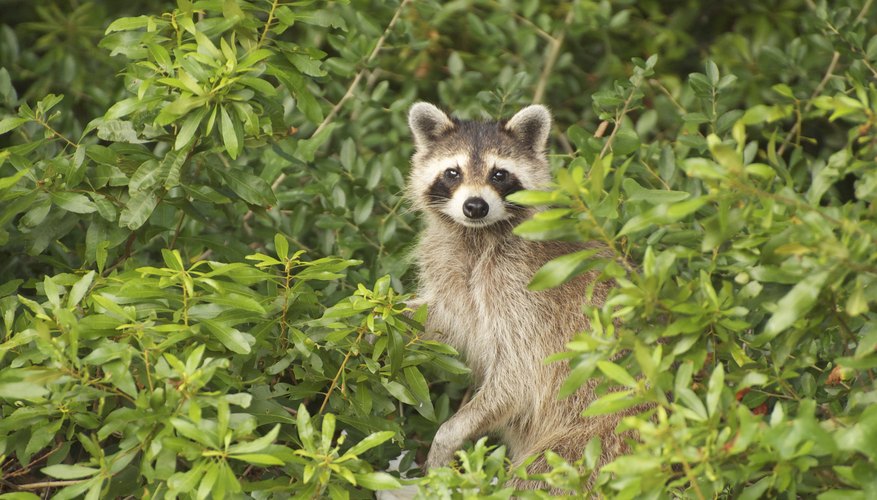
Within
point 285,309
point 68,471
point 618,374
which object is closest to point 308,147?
point 285,309

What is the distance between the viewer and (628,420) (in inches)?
113

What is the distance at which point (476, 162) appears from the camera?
17.5 feet

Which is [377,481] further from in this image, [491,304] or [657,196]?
[491,304]

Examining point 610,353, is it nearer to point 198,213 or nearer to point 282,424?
point 282,424

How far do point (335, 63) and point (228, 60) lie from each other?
1889mm

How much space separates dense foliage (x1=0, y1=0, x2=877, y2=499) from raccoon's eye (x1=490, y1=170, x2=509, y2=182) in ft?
1.87

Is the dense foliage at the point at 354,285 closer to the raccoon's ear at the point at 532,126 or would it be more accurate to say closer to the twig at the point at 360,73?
the twig at the point at 360,73

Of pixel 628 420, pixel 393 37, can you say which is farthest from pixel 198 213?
pixel 628 420

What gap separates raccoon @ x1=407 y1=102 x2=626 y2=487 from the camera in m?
4.82

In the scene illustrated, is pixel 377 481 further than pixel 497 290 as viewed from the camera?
No

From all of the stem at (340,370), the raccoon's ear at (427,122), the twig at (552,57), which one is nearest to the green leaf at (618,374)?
the stem at (340,370)

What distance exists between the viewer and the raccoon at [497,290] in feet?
15.8

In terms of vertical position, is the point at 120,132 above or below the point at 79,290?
above

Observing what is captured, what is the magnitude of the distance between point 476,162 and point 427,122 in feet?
1.45
